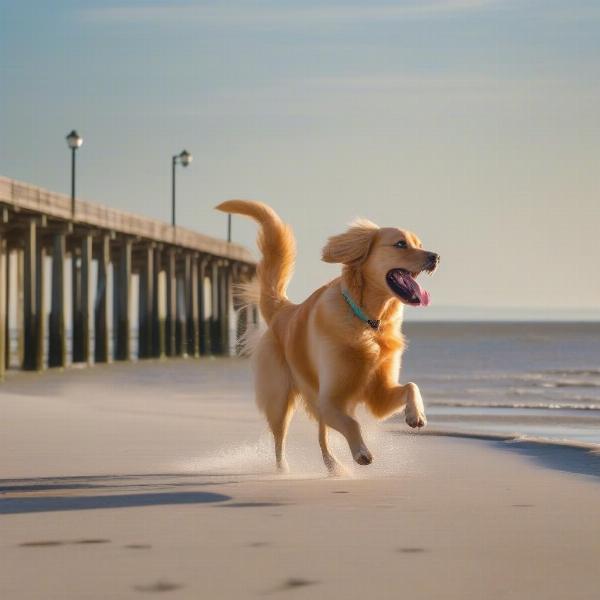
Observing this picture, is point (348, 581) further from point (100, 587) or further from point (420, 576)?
point (100, 587)

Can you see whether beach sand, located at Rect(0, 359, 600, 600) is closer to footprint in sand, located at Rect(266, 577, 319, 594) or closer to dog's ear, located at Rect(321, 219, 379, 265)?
footprint in sand, located at Rect(266, 577, 319, 594)

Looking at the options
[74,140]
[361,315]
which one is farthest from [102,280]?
[361,315]

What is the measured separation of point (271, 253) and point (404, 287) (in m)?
1.61

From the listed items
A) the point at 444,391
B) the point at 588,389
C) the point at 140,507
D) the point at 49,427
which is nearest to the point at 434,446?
the point at 49,427

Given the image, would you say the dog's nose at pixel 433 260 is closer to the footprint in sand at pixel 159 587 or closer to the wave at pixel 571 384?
the footprint in sand at pixel 159 587

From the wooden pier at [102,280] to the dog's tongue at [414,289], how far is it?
1256 centimetres

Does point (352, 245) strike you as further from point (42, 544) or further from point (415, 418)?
point (42, 544)

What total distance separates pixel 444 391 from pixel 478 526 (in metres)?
15.8

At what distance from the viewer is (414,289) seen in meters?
7.30

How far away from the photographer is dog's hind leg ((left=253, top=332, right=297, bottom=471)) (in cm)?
811

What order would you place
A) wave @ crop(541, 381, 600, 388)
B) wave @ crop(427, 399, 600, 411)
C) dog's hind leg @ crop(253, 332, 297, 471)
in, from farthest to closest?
wave @ crop(541, 381, 600, 388)
wave @ crop(427, 399, 600, 411)
dog's hind leg @ crop(253, 332, 297, 471)

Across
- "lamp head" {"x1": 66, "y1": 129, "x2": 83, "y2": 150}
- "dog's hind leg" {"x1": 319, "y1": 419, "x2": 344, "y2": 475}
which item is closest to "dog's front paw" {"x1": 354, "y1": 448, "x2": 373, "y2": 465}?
"dog's hind leg" {"x1": 319, "y1": 419, "x2": 344, "y2": 475}

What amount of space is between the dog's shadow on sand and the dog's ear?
1428 mm

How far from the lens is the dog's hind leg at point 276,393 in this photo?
8109mm
